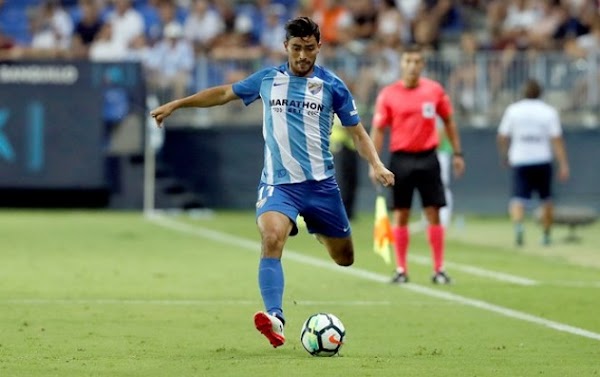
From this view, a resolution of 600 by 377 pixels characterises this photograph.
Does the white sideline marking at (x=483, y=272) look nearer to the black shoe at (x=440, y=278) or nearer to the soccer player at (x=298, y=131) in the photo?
the black shoe at (x=440, y=278)

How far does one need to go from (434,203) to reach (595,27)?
44.9 feet

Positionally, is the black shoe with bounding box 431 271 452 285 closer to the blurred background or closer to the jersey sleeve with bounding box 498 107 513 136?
the jersey sleeve with bounding box 498 107 513 136

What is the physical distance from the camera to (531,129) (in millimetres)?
21797

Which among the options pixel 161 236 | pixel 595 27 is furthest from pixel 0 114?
pixel 595 27

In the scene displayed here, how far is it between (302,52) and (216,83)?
55.5 ft

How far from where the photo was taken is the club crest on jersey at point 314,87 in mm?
10797

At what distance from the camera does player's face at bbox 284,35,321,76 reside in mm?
10539

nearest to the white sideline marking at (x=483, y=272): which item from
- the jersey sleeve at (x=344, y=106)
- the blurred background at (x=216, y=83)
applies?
the jersey sleeve at (x=344, y=106)

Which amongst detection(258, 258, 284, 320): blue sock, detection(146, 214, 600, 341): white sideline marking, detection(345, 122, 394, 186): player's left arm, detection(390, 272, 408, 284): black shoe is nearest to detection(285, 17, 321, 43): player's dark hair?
detection(345, 122, 394, 186): player's left arm

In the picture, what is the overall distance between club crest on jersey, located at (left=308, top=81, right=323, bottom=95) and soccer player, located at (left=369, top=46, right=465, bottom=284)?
4621 millimetres

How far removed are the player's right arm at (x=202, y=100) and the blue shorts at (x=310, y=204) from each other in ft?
2.14

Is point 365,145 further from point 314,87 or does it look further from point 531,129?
point 531,129

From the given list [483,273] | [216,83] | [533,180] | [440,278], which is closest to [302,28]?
[440,278]

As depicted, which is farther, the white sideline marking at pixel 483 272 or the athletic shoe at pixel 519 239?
the athletic shoe at pixel 519 239
